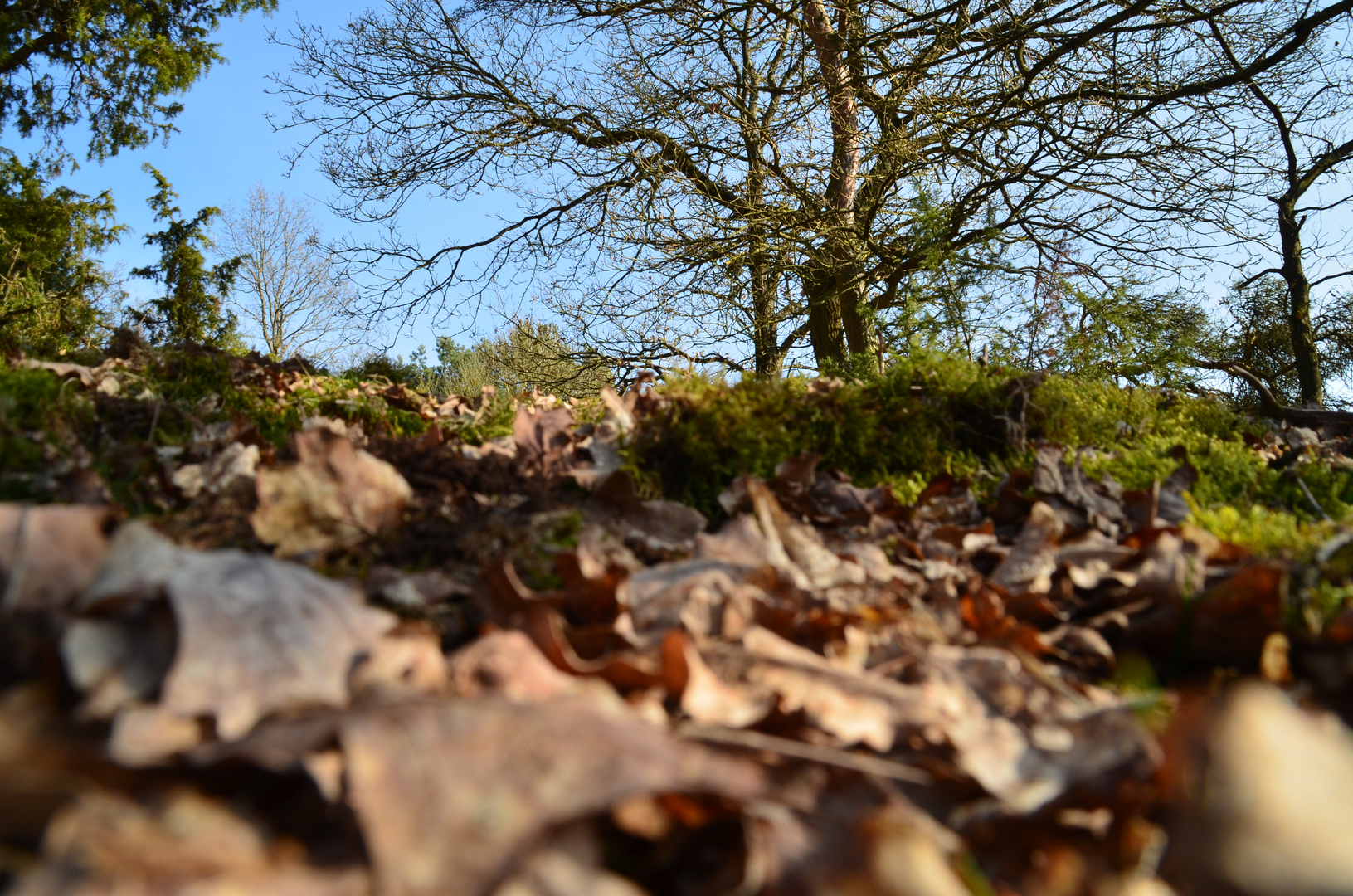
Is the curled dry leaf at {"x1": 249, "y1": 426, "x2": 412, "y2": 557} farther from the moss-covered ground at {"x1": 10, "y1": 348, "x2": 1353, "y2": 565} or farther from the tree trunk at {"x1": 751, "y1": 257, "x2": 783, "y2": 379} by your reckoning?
the tree trunk at {"x1": 751, "y1": 257, "x2": 783, "y2": 379}

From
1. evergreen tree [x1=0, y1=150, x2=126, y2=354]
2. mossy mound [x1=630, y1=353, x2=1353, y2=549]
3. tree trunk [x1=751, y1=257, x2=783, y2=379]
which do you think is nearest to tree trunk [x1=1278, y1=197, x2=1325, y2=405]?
tree trunk [x1=751, y1=257, x2=783, y2=379]

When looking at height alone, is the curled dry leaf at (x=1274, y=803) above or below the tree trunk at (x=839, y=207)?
below

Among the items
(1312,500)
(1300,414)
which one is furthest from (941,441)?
(1300,414)

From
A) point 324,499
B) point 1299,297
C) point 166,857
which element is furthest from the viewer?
point 1299,297

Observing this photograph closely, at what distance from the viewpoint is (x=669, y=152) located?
10180mm

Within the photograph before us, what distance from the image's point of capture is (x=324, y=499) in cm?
178

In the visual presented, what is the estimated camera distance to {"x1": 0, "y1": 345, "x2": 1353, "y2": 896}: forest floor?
829 mm

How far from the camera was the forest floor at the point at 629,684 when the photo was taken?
83cm

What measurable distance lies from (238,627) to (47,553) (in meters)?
0.45

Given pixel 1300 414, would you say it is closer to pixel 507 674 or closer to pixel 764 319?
pixel 507 674

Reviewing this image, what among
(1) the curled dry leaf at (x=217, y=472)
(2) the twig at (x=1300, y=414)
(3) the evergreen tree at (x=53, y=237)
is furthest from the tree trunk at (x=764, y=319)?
(3) the evergreen tree at (x=53, y=237)

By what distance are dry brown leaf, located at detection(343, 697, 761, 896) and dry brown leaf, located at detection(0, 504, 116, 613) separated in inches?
28.0

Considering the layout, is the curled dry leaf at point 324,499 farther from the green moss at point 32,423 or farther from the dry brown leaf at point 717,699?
the dry brown leaf at point 717,699

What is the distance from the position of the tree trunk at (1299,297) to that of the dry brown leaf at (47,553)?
465 inches
